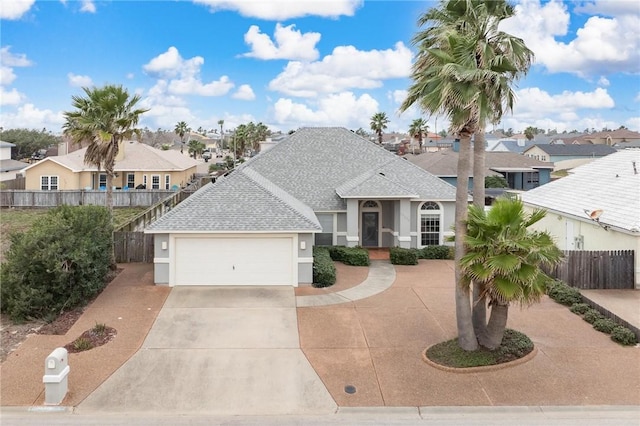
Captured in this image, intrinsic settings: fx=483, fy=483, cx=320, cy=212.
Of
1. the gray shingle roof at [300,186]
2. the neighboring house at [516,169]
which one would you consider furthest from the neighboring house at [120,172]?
the neighboring house at [516,169]

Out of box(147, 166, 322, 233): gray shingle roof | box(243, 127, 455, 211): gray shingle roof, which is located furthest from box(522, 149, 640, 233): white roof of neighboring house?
box(147, 166, 322, 233): gray shingle roof

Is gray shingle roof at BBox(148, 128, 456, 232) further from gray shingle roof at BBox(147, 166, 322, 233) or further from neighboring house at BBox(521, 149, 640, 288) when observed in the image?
neighboring house at BBox(521, 149, 640, 288)

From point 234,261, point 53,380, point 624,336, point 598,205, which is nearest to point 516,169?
point 598,205

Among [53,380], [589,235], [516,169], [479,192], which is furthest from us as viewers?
[516,169]

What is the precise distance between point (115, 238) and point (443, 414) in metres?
16.6

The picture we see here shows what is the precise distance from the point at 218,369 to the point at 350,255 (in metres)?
11.1

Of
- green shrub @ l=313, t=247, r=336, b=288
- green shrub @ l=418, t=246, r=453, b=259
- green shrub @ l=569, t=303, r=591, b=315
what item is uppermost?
green shrub @ l=418, t=246, r=453, b=259

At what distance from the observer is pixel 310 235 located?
17953mm

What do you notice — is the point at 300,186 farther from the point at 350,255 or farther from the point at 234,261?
the point at 234,261

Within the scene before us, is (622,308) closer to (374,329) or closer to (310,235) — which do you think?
(374,329)

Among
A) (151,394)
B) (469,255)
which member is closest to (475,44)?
(469,255)

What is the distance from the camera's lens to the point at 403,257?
21.7m

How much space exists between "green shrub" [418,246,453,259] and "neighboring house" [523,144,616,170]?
53397mm

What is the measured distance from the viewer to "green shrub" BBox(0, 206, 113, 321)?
14.1m
